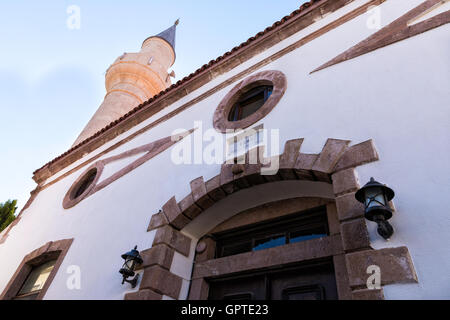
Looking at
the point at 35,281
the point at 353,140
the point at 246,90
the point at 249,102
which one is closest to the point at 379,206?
the point at 353,140

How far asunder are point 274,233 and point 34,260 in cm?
566

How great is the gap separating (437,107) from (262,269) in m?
2.79

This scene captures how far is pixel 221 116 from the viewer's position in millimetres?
5863

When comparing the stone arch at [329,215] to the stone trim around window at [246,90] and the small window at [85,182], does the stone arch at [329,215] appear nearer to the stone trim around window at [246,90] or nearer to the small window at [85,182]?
the stone trim around window at [246,90]

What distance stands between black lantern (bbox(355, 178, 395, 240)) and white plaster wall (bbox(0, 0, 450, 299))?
0.11 meters

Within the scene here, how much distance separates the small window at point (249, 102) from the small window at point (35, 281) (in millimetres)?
5004

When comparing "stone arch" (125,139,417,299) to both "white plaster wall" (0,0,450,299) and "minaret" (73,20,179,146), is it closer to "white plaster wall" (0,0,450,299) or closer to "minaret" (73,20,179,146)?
"white plaster wall" (0,0,450,299)

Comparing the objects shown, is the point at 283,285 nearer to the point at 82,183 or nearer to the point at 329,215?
the point at 329,215

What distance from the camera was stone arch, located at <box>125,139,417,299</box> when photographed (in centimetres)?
277

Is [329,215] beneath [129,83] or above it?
beneath

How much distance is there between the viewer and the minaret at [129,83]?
14408 millimetres

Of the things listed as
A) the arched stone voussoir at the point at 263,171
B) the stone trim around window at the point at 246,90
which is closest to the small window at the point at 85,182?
the arched stone voussoir at the point at 263,171

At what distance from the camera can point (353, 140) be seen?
12.2ft

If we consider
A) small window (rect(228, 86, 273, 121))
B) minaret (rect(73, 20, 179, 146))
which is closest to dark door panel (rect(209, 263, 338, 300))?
small window (rect(228, 86, 273, 121))
